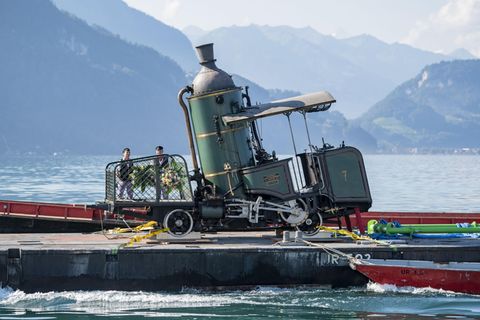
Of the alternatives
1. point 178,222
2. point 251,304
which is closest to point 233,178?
point 178,222

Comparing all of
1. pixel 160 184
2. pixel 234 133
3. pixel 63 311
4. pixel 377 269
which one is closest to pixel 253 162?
pixel 234 133

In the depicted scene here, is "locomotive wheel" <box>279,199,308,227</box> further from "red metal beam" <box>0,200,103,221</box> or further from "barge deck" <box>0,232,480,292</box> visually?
"red metal beam" <box>0,200,103,221</box>

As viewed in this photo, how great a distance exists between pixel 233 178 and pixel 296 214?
5.21 ft

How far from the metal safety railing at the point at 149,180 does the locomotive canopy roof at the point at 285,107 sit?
1.54 m

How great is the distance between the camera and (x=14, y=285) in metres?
19.4

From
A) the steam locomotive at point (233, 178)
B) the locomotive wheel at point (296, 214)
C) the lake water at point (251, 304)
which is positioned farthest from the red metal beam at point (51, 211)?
the locomotive wheel at point (296, 214)

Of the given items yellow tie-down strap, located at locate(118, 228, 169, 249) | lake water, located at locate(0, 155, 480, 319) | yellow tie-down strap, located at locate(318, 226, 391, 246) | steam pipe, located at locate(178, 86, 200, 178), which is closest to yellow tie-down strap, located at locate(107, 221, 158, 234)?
yellow tie-down strap, located at locate(118, 228, 169, 249)

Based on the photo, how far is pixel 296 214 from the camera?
70.6 ft

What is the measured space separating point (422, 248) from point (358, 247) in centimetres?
134

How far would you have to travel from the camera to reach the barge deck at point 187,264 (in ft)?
63.8

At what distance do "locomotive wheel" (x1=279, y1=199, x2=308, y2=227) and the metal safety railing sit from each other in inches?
84.4

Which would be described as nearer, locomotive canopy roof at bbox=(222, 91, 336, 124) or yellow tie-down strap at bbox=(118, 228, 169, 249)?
yellow tie-down strap at bbox=(118, 228, 169, 249)

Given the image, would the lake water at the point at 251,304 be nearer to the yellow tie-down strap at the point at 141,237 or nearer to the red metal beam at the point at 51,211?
the yellow tie-down strap at the point at 141,237

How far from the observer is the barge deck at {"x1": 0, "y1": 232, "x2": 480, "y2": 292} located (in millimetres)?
19453
